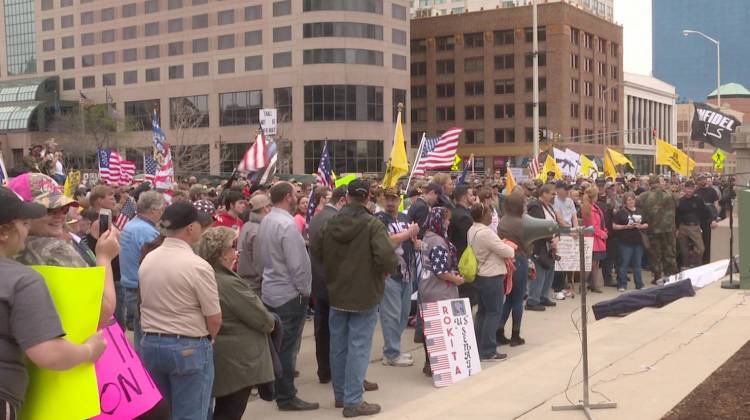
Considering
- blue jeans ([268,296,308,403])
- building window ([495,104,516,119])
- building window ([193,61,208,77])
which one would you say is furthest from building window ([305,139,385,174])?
blue jeans ([268,296,308,403])

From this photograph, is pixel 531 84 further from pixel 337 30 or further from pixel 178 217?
pixel 178 217

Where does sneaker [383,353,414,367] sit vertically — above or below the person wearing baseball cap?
below

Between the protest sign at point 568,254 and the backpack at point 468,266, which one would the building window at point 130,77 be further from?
the backpack at point 468,266

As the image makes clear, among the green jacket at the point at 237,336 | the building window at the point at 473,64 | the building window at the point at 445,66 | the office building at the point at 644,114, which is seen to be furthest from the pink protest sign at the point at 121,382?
the office building at the point at 644,114

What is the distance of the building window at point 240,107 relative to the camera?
7731 centimetres

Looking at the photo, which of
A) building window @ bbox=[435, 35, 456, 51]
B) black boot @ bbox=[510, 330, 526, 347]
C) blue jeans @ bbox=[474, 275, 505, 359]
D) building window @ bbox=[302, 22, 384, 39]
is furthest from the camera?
building window @ bbox=[435, 35, 456, 51]

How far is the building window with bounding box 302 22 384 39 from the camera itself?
240ft

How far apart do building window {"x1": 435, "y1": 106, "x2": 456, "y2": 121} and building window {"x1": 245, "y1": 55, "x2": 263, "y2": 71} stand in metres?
28.5

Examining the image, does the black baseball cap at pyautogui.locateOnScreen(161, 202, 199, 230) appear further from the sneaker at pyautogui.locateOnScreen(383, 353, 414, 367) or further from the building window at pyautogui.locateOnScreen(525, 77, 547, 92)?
the building window at pyautogui.locateOnScreen(525, 77, 547, 92)

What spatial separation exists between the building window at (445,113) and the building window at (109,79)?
37721 mm

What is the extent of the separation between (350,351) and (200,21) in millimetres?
77578

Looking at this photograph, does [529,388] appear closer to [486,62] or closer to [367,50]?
[367,50]

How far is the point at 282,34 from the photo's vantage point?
75.5 meters

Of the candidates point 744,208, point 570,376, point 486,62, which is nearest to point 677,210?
point 744,208
